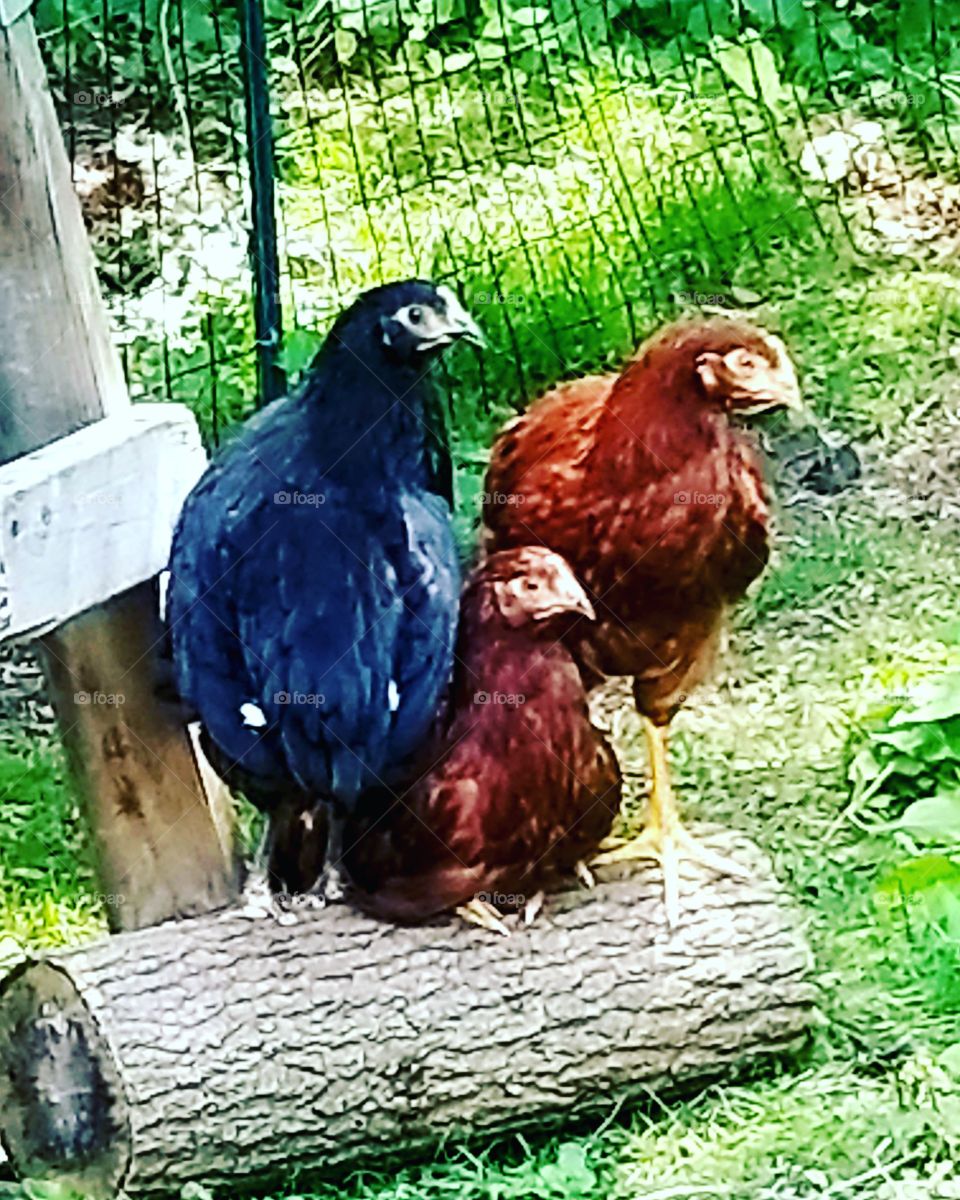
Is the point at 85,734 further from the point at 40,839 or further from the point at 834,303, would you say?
the point at 834,303

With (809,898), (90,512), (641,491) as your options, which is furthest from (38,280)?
(809,898)

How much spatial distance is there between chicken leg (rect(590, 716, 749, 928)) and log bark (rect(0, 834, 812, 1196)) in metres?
0.02

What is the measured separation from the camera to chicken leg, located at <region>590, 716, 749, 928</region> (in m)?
2.13

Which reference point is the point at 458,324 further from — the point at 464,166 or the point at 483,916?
the point at 483,916

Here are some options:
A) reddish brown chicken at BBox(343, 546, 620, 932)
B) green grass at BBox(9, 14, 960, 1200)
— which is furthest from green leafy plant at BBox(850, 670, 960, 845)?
reddish brown chicken at BBox(343, 546, 620, 932)

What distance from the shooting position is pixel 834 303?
2268 mm

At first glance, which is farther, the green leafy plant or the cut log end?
the green leafy plant

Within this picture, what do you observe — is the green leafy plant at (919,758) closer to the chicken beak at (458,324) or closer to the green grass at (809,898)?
the green grass at (809,898)

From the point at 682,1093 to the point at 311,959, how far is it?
0.39 meters

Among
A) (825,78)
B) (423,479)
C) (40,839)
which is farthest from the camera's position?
(825,78)

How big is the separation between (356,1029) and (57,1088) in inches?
11.1

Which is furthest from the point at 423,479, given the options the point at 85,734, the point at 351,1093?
the point at 351,1093

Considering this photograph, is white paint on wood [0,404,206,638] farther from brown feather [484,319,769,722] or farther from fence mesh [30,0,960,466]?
brown feather [484,319,769,722]

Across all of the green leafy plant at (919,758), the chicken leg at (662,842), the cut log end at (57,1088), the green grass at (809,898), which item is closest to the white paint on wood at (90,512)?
the green grass at (809,898)
